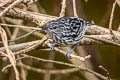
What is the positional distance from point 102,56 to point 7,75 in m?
1.31

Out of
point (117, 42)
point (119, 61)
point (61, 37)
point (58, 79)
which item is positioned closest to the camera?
point (61, 37)

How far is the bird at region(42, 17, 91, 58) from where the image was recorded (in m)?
2.57

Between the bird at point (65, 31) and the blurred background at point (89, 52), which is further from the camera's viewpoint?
the blurred background at point (89, 52)

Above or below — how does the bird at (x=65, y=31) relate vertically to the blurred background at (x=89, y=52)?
above

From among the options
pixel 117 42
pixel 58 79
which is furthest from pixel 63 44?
pixel 58 79

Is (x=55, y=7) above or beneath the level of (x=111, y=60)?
above

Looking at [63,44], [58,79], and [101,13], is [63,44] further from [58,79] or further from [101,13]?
[101,13]

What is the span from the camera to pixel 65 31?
266 cm

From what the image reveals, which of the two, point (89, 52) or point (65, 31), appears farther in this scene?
point (89, 52)

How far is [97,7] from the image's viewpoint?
5504mm

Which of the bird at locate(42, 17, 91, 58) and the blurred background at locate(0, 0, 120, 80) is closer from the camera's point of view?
the bird at locate(42, 17, 91, 58)

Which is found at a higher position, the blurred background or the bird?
the bird

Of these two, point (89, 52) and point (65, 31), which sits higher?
point (65, 31)

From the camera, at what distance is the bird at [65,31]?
101 inches
